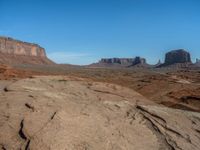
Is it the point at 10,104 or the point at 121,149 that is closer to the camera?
the point at 121,149

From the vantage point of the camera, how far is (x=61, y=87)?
844 centimetres

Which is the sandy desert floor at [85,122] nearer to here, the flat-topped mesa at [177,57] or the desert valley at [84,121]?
the desert valley at [84,121]

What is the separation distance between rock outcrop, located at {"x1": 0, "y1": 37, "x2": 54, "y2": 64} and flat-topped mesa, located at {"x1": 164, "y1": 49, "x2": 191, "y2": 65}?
2770 inches

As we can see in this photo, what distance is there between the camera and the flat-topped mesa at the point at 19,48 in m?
139

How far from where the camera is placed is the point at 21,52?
491 feet

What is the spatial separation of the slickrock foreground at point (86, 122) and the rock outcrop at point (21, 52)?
123 m

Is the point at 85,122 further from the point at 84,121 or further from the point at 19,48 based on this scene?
the point at 19,48

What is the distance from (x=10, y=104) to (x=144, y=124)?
10.2 feet

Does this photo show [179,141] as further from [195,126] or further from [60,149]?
[60,149]

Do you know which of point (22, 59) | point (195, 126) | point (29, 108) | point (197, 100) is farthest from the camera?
point (22, 59)


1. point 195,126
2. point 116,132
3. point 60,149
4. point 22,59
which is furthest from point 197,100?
point 22,59

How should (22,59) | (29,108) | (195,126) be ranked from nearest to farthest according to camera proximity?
(29,108) < (195,126) < (22,59)

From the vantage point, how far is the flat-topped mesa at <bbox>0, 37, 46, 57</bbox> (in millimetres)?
139125

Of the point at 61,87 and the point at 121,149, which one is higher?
the point at 61,87
